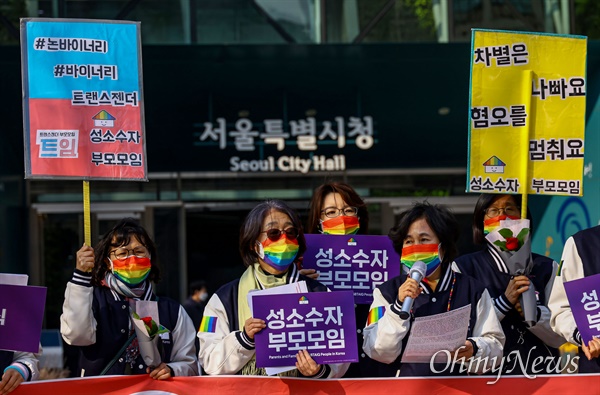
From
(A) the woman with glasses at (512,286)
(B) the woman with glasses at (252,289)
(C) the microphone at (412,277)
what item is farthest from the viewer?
(A) the woman with glasses at (512,286)

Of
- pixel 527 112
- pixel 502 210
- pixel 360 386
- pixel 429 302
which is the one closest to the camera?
pixel 360 386

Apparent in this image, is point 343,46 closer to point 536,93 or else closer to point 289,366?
point 536,93

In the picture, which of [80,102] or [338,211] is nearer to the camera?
[80,102]

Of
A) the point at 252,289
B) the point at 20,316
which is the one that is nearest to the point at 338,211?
the point at 252,289

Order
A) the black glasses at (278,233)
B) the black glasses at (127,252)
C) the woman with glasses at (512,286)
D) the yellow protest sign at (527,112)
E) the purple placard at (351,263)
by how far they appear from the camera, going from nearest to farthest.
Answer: the black glasses at (278,233), the black glasses at (127,252), the woman with glasses at (512,286), the yellow protest sign at (527,112), the purple placard at (351,263)

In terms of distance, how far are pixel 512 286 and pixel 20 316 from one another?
7.98 ft

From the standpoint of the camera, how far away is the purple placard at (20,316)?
4422mm

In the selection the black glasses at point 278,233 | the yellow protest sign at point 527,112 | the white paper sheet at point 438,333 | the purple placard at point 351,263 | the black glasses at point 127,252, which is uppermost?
the yellow protest sign at point 527,112

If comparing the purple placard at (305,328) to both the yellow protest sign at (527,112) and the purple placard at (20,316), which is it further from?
the yellow protest sign at (527,112)

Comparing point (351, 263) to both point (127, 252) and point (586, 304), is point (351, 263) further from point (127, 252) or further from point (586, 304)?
point (586, 304)

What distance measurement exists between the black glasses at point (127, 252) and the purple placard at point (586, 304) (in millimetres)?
2076

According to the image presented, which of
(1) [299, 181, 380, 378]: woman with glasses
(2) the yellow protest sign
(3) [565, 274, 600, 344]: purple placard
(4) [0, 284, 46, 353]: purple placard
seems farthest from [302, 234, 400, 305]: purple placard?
(4) [0, 284, 46, 353]: purple placard

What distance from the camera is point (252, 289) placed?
4.57 m

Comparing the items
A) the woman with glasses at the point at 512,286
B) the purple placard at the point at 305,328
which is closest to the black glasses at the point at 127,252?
the purple placard at the point at 305,328
